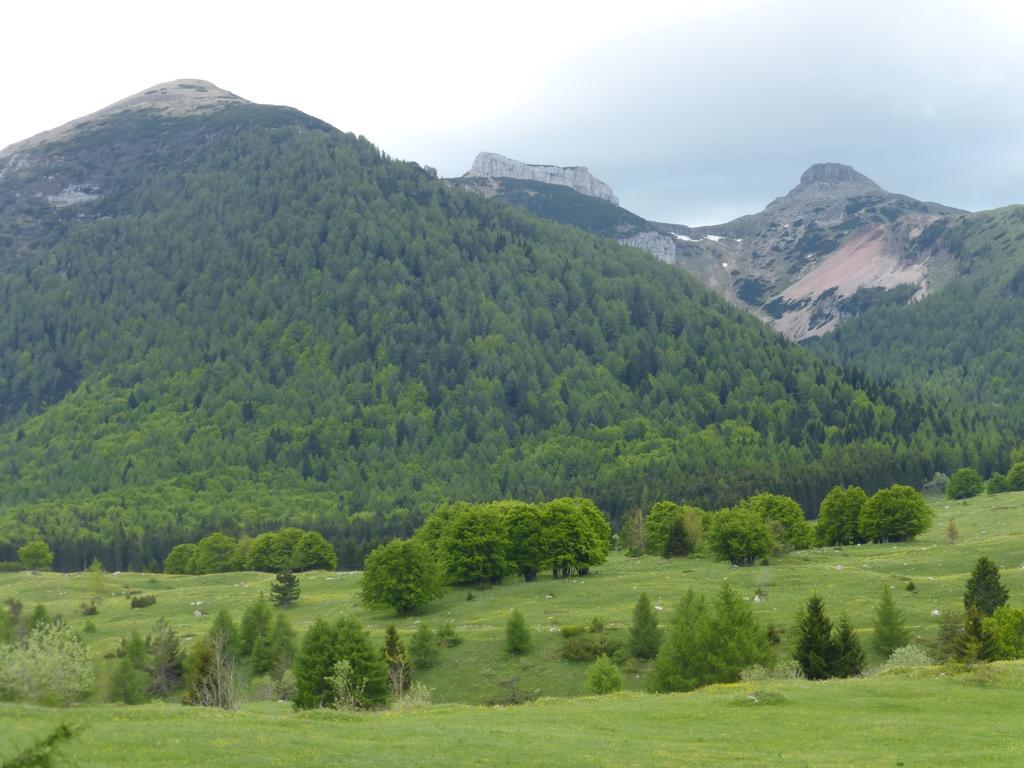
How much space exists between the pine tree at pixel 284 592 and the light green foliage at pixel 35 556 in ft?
301

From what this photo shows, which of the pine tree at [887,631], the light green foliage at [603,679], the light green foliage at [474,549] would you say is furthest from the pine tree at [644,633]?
the light green foliage at [474,549]

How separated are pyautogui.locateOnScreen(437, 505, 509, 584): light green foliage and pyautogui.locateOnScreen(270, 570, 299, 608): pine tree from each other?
19140 mm

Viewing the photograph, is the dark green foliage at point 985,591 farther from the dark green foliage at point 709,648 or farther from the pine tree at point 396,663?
the pine tree at point 396,663

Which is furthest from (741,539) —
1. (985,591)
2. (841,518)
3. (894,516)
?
(985,591)

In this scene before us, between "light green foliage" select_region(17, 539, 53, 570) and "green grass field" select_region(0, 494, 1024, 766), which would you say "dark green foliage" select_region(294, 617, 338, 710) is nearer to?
"green grass field" select_region(0, 494, 1024, 766)

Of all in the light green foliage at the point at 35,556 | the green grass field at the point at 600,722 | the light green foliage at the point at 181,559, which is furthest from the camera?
the light green foliage at the point at 35,556

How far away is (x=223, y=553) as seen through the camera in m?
186

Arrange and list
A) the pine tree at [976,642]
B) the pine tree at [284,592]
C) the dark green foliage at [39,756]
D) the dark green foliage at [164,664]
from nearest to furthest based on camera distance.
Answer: the dark green foliage at [39,756] < the pine tree at [976,642] < the dark green foliage at [164,664] < the pine tree at [284,592]

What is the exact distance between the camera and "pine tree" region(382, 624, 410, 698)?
77.2 meters

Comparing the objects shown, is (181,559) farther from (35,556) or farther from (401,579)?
(401,579)

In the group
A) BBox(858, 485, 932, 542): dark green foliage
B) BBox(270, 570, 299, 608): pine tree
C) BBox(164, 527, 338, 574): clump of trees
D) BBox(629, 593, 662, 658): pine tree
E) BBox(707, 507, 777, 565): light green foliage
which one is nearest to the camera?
BBox(629, 593, 662, 658): pine tree

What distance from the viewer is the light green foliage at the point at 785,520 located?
142750 millimetres

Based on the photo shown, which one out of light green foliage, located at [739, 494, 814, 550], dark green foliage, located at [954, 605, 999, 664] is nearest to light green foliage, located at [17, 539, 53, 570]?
light green foliage, located at [739, 494, 814, 550]

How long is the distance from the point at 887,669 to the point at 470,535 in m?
69.5
